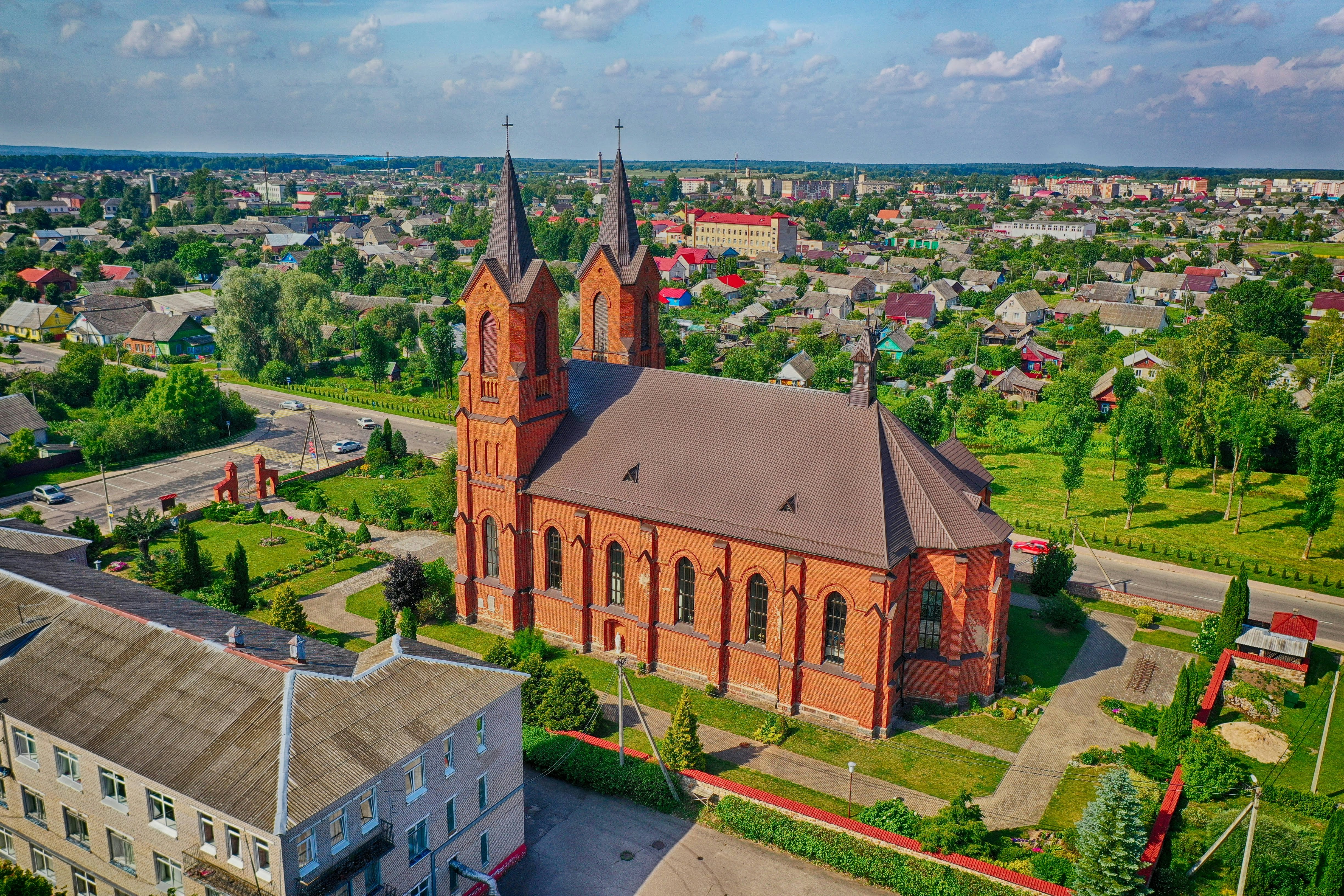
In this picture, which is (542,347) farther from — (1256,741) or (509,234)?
(1256,741)

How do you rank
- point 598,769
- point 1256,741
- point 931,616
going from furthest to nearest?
point 931,616 < point 1256,741 < point 598,769

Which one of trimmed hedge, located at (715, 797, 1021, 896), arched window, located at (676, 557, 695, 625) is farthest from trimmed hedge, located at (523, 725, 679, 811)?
arched window, located at (676, 557, 695, 625)

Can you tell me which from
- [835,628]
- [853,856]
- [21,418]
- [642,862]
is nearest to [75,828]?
[642,862]

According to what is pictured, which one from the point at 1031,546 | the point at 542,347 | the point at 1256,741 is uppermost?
the point at 542,347

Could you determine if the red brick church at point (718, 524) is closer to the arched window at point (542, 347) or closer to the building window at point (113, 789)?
the arched window at point (542, 347)

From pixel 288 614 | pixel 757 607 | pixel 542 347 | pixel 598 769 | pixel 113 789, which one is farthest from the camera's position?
pixel 288 614

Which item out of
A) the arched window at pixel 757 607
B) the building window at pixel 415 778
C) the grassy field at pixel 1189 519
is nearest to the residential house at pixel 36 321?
the arched window at pixel 757 607

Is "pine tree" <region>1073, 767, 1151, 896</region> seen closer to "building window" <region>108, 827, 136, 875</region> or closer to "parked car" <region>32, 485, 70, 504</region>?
"building window" <region>108, 827, 136, 875</region>
